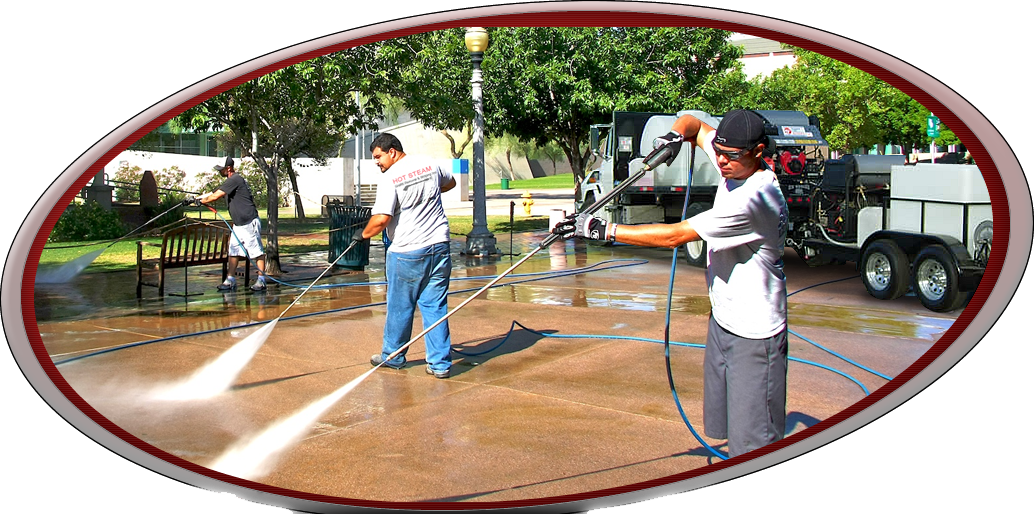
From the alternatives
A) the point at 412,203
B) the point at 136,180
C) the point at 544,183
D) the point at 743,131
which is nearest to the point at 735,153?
the point at 743,131

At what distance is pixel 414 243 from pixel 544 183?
47.7 m

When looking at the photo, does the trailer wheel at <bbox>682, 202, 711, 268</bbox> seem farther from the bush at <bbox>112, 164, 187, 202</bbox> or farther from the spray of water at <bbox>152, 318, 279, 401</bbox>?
the bush at <bbox>112, 164, 187, 202</bbox>

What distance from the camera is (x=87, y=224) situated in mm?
19969

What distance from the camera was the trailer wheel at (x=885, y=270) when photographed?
408 inches

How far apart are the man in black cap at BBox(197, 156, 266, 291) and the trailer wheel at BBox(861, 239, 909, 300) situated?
7263 millimetres

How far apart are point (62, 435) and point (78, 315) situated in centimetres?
488

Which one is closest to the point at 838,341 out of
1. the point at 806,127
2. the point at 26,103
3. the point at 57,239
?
the point at 806,127

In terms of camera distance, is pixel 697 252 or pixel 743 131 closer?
pixel 743 131

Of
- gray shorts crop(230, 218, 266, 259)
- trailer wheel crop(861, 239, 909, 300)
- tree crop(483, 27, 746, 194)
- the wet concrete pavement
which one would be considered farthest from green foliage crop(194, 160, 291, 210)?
trailer wheel crop(861, 239, 909, 300)

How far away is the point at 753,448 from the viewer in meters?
3.88

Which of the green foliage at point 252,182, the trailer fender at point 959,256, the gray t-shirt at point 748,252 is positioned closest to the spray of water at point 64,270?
the green foliage at point 252,182

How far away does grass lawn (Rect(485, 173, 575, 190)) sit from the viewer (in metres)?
50.6

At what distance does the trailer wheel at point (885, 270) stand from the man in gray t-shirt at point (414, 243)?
593 centimetres

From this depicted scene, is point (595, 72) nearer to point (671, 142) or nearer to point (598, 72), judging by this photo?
Result: point (598, 72)
